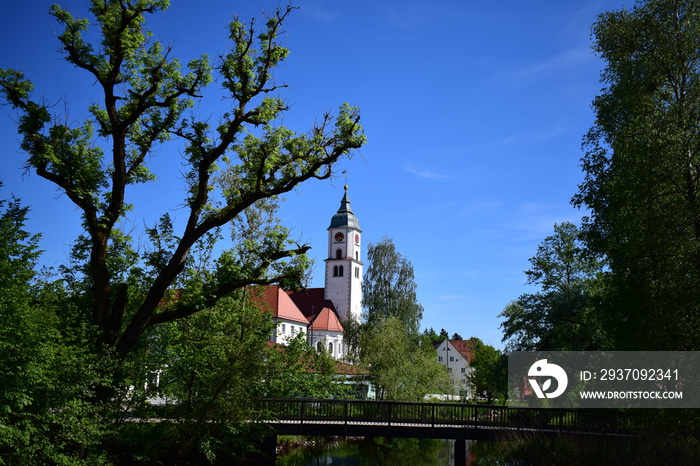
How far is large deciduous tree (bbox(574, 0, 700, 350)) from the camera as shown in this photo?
15125mm

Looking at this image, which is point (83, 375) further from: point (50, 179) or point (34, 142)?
point (34, 142)

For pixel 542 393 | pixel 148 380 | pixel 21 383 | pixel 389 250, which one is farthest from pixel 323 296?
pixel 21 383

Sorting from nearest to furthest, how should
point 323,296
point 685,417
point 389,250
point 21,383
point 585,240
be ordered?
point 21,383 → point 685,417 → point 585,240 → point 389,250 → point 323,296

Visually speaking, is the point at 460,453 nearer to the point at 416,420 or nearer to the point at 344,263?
the point at 416,420

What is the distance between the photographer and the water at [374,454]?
2506cm

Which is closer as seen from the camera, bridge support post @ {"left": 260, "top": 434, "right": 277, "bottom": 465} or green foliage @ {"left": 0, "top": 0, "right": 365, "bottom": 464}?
green foliage @ {"left": 0, "top": 0, "right": 365, "bottom": 464}

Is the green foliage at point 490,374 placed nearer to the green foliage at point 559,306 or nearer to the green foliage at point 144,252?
the green foliage at point 559,306

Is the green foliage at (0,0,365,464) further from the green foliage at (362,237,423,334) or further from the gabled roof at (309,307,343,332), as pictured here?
the gabled roof at (309,307,343,332)

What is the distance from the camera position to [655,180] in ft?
51.3

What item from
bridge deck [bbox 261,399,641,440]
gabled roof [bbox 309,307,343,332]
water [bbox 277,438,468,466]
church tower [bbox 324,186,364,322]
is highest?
church tower [bbox 324,186,364,322]

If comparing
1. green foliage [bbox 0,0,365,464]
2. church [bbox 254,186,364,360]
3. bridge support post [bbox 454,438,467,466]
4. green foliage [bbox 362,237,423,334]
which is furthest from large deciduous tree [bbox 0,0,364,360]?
church [bbox 254,186,364,360]

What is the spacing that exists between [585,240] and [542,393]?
892cm

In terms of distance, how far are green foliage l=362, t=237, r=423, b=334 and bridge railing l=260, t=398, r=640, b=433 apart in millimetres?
26661

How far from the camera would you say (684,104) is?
16.3 meters
